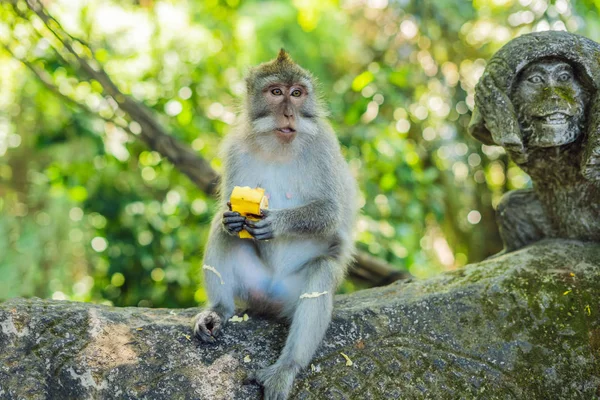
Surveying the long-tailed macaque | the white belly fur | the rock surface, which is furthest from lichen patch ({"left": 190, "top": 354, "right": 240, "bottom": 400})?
the white belly fur

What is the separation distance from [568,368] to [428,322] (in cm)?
74

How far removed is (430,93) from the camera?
8352 mm

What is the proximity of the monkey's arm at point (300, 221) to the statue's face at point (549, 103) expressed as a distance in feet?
3.97

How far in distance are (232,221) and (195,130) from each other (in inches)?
135

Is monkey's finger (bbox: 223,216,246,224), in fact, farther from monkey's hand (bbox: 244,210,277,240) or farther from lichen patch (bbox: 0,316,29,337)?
lichen patch (bbox: 0,316,29,337)

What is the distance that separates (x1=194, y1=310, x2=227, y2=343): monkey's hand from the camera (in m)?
3.30

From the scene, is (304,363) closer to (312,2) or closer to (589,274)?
(589,274)

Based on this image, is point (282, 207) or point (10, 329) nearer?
point (10, 329)

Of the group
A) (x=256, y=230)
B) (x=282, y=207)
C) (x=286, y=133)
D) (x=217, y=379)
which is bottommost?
(x=217, y=379)

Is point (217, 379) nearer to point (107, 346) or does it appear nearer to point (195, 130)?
point (107, 346)

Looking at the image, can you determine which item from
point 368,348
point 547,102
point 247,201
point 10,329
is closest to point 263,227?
point 247,201

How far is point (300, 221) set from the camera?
3705mm

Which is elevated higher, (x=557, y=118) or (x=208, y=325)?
(x=557, y=118)

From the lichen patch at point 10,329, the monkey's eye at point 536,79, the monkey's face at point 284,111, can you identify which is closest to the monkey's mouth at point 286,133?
the monkey's face at point 284,111
